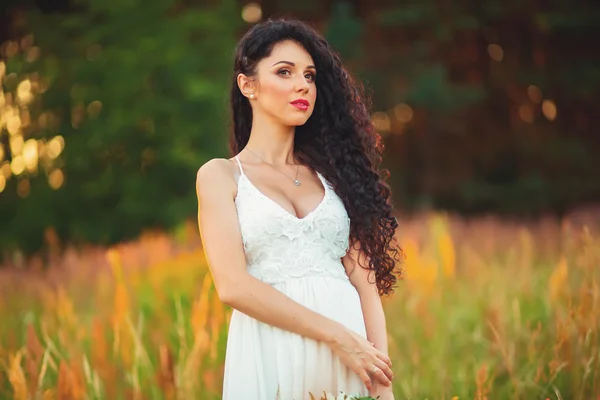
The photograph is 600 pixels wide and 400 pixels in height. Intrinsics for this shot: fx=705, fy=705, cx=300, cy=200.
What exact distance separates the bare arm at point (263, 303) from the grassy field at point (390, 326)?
473 mm

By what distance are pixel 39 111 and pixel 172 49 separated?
2.60 metres

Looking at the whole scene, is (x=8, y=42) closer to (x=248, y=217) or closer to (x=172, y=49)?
(x=172, y=49)

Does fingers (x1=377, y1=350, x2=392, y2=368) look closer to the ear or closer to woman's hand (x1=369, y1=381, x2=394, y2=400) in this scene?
woman's hand (x1=369, y1=381, x2=394, y2=400)

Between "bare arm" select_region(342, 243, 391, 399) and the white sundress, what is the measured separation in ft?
0.24

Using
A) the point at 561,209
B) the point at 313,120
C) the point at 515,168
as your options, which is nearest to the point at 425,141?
the point at 515,168

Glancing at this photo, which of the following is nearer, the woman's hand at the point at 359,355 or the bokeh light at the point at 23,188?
the woman's hand at the point at 359,355

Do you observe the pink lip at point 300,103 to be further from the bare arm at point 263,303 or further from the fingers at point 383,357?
the fingers at point 383,357

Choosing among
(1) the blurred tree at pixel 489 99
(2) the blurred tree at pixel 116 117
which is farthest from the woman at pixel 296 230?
(1) the blurred tree at pixel 489 99

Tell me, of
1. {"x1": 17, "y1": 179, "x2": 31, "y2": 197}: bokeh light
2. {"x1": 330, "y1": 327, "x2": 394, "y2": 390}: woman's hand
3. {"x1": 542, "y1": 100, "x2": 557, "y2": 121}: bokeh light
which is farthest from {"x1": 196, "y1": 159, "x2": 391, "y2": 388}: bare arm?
{"x1": 542, "y1": 100, "x2": 557, "y2": 121}: bokeh light

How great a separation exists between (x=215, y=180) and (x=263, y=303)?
0.45 metres

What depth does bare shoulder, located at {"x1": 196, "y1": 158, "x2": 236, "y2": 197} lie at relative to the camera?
7.56ft

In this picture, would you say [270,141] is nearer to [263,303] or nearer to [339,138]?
[339,138]

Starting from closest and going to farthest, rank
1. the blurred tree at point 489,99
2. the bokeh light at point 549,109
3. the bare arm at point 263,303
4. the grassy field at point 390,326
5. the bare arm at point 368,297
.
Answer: the bare arm at point 263,303 < the bare arm at point 368,297 < the grassy field at point 390,326 < the blurred tree at point 489,99 < the bokeh light at point 549,109

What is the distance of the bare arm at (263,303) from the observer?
2.17m
